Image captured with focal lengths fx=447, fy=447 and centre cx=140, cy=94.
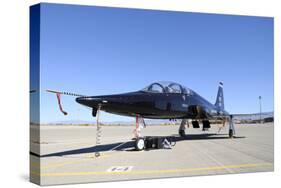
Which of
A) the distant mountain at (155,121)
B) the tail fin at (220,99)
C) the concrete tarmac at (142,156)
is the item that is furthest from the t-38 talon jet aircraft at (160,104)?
the concrete tarmac at (142,156)

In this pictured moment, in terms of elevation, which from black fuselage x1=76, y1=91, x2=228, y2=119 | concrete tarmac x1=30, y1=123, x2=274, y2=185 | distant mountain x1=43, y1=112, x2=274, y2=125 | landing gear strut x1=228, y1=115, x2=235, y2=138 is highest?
black fuselage x1=76, y1=91, x2=228, y2=119

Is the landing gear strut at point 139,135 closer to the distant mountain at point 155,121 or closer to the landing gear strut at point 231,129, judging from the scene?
the distant mountain at point 155,121

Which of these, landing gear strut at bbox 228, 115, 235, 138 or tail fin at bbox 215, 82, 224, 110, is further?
landing gear strut at bbox 228, 115, 235, 138

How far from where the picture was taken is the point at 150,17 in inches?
520

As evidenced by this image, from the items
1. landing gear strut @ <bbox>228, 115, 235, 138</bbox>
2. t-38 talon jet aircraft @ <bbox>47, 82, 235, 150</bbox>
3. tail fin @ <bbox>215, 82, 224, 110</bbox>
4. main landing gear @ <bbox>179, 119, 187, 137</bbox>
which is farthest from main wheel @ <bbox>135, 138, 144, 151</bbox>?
landing gear strut @ <bbox>228, 115, 235, 138</bbox>

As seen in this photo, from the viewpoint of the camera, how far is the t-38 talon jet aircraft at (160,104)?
1265cm

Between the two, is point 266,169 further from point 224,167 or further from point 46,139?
point 46,139

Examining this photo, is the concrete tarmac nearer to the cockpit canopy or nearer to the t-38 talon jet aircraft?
the t-38 talon jet aircraft

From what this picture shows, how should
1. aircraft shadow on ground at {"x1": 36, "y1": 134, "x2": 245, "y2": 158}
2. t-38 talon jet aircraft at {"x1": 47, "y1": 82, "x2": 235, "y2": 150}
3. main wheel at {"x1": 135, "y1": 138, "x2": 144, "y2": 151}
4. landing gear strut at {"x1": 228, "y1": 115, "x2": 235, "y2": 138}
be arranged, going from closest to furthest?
1. t-38 talon jet aircraft at {"x1": 47, "y1": 82, "x2": 235, "y2": 150}
2. aircraft shadow on ground at {"x1": 36, "y1": 134, "x2": 245, "y2": 158}
3. main wheel at {"x1": 135, "y1": 138, "x2": 144, "y2": 151}
4. landing gear strut at {"x1": 228, "y1": 115, "x2": 235, "y2": 138}

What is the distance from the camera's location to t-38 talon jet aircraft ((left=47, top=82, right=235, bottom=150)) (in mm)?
12648

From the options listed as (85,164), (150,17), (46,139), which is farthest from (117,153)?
(150,17)

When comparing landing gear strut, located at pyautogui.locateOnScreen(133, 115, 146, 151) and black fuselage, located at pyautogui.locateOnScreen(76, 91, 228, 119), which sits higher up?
black fuselage, located at pyautogui.locateOnScreen(76, 91, 228, 119)

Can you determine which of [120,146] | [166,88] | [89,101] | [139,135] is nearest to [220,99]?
[166,88]

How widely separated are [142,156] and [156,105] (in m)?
1.79
